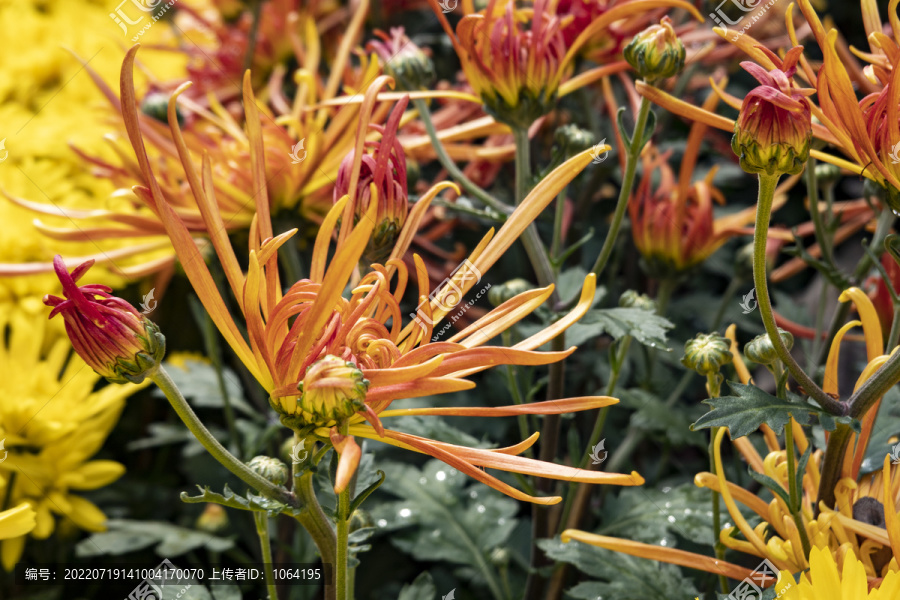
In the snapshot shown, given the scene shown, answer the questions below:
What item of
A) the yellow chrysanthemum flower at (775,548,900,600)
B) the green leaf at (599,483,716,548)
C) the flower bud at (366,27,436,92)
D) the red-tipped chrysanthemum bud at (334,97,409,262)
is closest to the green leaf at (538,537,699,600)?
the green leaf at (599,483,716,548)

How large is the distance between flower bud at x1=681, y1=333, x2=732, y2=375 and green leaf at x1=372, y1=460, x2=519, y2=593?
282 mm

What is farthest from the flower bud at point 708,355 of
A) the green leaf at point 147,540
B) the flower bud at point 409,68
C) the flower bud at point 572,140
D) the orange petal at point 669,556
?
the green leaf at point 147,540

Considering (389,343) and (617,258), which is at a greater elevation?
(389,343)

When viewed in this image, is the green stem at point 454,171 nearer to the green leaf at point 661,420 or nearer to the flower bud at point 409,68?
the flower bud at point 409,68

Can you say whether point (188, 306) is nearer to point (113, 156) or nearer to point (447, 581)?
point (113, 156)

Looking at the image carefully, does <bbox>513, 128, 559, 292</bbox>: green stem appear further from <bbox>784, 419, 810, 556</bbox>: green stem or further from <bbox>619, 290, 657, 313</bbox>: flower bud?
<bbox>784, 419, 810, 556</bbox>: green stem

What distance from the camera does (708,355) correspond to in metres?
0.50

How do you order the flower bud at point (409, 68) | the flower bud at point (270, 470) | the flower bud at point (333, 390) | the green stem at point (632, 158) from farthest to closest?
the flower bud at point (409, 68), the green stem at point (632, 158), the flower bud at point (270, 470), the flower bud at point (333, 390)

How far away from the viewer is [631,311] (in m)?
0.60

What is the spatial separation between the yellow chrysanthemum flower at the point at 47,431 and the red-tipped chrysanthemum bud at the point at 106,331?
1.21ft

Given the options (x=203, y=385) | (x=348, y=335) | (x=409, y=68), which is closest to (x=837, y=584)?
(x=348, y=335)

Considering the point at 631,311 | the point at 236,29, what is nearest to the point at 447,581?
the point at 631,311

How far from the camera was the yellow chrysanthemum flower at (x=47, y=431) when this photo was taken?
0.71 meters

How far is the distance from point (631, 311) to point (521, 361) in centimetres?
24
